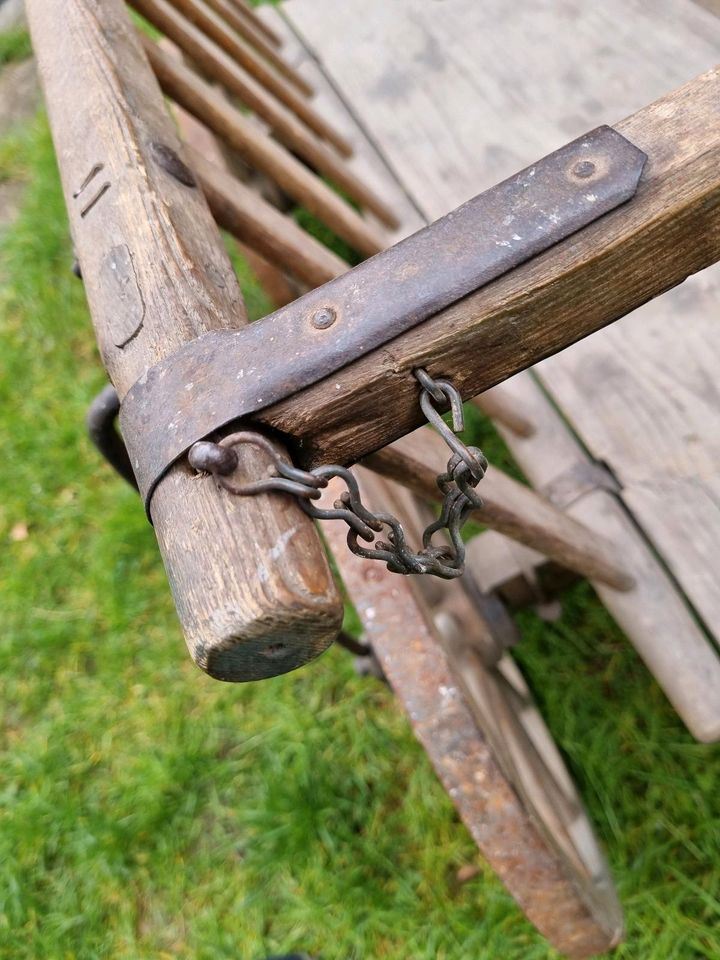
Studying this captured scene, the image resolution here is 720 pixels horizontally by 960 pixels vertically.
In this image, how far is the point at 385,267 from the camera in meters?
0.71

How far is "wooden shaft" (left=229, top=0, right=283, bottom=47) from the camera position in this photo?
235 cm

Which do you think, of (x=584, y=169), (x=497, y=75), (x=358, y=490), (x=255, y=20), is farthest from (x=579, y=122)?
(x=358, y=490)

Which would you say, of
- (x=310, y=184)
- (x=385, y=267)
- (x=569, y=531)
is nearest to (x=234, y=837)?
(x=569, y=531)

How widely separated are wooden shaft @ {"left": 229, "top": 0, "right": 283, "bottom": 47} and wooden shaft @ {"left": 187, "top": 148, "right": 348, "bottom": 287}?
1.22 m

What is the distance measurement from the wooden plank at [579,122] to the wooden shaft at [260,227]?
0.52 metres

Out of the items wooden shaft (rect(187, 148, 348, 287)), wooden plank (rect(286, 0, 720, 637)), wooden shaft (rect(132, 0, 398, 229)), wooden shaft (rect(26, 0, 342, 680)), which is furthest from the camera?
wooden shaft (rect(132, 0, 398, 229))

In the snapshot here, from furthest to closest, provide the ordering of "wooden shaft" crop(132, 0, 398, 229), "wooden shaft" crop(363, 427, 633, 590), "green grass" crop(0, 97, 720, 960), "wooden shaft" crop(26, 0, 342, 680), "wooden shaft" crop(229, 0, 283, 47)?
"wooden shaft" crop(229, 0, 283, 47)
"green grass" crop(0, 97, 720, 960)
"wooden shaft" crop(132, 0, 398, 229)
"wooden shaft" crop(363, 427, 633, 590)
"wooden shaft" crop(26, 0, 342, 680)

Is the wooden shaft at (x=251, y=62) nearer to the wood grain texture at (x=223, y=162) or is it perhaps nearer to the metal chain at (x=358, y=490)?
the wood grain texture at (x=223, y=162)

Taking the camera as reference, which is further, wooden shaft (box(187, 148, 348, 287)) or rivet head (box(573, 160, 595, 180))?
wooden shaft (box(187, 148, 348, 287))

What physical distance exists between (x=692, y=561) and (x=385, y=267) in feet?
3.10

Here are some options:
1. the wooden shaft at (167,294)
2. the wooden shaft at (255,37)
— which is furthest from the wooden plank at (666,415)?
the wooden shaft at (255,37)

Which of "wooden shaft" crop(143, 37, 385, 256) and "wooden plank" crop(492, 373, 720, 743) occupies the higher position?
"wooden shaft" crop(143, 37, 385, 256)

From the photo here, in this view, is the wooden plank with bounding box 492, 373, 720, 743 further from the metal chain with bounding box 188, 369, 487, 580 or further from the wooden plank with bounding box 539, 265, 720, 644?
the metal chain with bounding box 188, 369, 487, 580

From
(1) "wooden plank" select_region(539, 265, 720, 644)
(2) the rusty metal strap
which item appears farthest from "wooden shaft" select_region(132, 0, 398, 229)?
(2) the rusty metal strap
